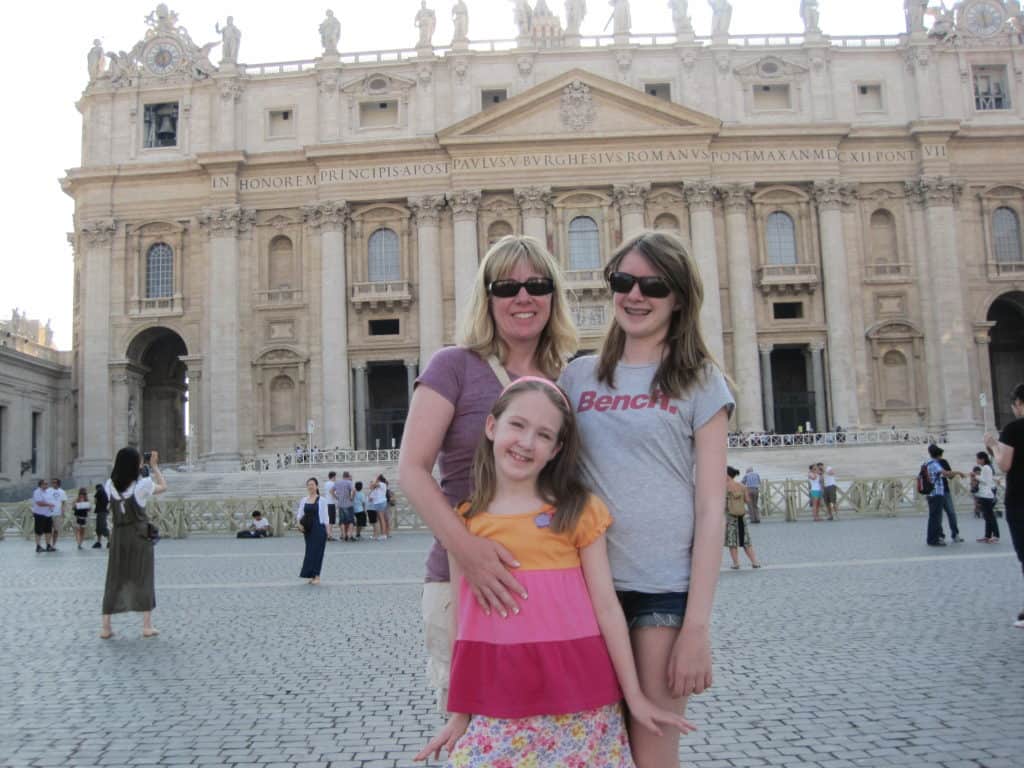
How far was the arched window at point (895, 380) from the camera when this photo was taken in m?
40.2

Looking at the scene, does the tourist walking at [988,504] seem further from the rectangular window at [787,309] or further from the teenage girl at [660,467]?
the rectangular window at [787,309]

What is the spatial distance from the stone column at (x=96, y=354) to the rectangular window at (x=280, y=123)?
27.3 ft

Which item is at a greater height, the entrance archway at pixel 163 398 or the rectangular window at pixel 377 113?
the rectangular window at pixel 377 113

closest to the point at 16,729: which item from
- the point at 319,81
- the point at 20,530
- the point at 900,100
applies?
the point at 20,530

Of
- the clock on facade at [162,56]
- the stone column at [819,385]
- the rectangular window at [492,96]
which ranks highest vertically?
the clock on facade at [162,56]

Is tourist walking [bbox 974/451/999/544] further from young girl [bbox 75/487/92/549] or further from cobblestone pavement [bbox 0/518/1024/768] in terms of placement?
young girl [bbox 75/487/92/549]

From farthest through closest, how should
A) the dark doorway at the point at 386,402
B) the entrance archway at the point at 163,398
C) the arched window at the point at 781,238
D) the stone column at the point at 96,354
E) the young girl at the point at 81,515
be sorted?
1. the entrance archway at the point at 163,398
2. the dark doorway at the point at 386,402
3. the arched window at the point at 781,238
4. the stone column at the point at 96,354
5. the young girl at the point at 81,515

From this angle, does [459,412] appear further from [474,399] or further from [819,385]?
[819,385]

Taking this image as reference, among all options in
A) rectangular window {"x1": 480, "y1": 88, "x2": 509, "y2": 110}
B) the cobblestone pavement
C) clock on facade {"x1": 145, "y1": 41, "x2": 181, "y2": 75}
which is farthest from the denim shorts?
clock on facade {"x1": 145, "y1": 41, "x2": 181, "y2": 75}

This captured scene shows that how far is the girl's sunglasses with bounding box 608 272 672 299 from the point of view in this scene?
3270mm

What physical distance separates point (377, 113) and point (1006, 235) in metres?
29.3

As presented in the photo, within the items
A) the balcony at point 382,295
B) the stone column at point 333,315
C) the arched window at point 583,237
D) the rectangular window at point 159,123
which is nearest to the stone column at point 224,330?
the stone column at point 333,315

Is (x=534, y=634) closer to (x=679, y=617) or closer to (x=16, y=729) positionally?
(x=679, y=617)

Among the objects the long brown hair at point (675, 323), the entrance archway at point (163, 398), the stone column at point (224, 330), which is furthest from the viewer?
the entrance archway at point (163, 398)
